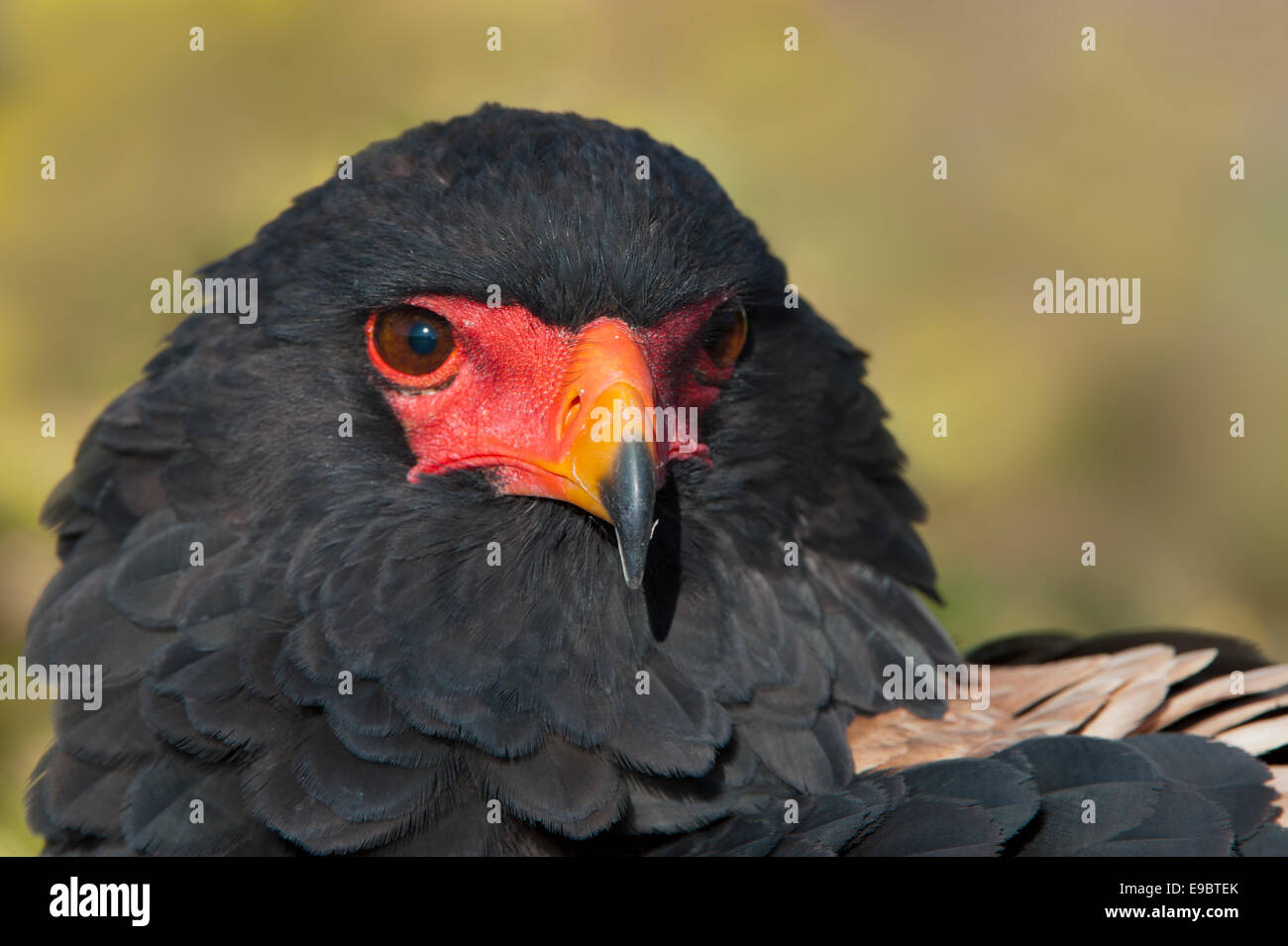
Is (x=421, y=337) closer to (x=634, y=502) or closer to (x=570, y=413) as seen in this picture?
(x=570, y=413)

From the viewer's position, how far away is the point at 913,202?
9539 millimetres

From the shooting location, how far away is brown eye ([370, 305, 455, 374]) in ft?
13.1

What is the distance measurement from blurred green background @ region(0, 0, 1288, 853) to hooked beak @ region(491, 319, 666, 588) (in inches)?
119

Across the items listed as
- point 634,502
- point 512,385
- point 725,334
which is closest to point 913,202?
point 725,334

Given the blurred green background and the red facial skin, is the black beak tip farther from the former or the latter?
the blurred green background

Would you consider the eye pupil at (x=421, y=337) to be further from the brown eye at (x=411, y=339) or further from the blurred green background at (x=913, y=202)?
the blurred green background at (x=913, y=202)

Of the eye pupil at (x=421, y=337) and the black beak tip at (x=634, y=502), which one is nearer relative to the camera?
the black beak tip at (x=634, y=502)

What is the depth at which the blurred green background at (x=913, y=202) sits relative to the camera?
22.5 feet

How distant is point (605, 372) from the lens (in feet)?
12.4

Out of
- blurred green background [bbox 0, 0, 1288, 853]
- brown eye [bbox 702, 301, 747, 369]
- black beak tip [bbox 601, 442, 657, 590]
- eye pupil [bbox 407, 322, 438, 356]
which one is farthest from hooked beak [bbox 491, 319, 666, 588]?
blurred green background [bbox 0, 0, 1288, 853]

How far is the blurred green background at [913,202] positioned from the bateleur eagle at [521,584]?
2.14m

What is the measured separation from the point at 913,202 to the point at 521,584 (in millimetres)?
6473

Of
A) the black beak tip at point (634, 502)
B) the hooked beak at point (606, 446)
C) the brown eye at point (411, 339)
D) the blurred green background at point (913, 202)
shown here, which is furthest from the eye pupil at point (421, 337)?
the blurred green background at point (913, 202)
